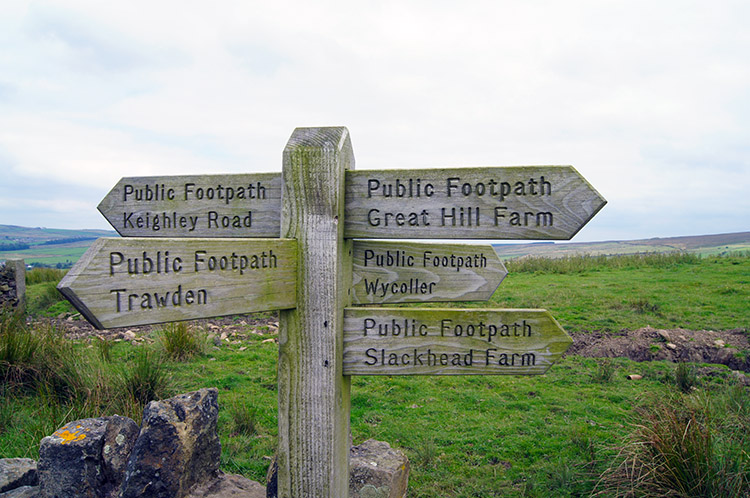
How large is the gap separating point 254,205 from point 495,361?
4.35ft

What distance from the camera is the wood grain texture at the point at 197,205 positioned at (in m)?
2.09

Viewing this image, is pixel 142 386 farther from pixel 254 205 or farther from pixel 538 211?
pixel 538 211

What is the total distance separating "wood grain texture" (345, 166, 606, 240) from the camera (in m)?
1.91

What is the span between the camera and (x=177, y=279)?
4.91 ft

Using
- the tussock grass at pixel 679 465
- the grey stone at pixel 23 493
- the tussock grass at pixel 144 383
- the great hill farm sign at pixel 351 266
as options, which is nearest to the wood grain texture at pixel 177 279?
the great hill farm sign at pixel 351 266

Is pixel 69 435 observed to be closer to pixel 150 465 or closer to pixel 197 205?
pixel 150 465

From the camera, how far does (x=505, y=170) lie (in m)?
1.96

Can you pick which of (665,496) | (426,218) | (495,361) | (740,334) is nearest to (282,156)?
(426,218)

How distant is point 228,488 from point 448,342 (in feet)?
7.44

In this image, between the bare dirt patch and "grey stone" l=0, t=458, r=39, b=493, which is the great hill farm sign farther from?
the bare dirt patch

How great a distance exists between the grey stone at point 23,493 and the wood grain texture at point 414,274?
8.52 ft

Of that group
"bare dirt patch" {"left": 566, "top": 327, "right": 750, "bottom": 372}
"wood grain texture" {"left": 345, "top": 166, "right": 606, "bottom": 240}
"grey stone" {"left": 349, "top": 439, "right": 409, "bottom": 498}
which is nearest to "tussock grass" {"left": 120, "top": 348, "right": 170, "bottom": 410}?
"grey stone" {"left": 349, "top": 439, "right": 409, "bottom": 498}

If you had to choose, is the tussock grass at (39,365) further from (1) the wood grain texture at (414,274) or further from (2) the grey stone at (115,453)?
(1) the wood grain texture at (414,274)

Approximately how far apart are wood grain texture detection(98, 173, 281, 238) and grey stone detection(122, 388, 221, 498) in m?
1.36
